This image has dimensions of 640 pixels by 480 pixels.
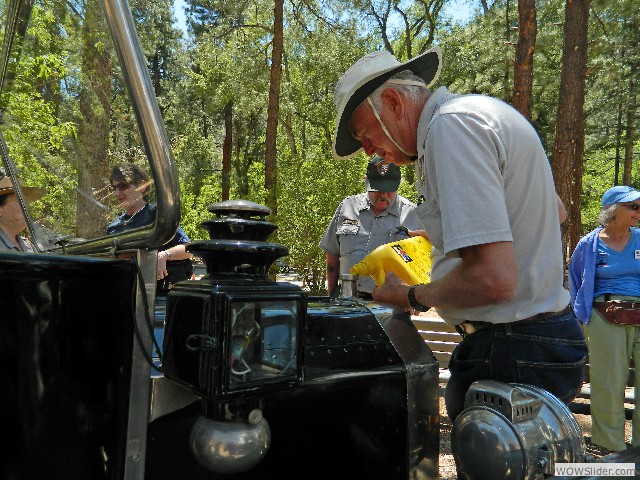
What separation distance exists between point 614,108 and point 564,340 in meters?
23.9

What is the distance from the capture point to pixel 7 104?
4.88 ft

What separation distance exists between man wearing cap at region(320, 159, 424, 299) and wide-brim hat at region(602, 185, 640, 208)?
1.62 metres

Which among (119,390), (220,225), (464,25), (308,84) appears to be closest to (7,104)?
(220,225)

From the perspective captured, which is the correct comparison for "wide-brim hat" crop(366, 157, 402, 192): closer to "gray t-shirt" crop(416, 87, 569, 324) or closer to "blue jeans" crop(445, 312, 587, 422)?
"gray t-shirt" crop(416, 87, 569, 324)

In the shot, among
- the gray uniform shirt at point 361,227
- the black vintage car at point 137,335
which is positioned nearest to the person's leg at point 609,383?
the gray uniform shirt at point 361,227

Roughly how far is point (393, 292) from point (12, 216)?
4.02 ft

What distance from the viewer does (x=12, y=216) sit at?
177 centimetres

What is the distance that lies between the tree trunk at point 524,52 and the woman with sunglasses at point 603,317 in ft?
19.7

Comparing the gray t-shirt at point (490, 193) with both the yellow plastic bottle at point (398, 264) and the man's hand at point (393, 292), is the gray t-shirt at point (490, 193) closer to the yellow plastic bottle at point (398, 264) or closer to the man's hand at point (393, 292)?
the man's hand at point (393, 292)

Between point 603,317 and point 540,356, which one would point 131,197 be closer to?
point 540,356

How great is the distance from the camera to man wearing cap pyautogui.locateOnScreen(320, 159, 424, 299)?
4531mm

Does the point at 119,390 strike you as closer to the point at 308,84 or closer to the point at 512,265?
the point at 512,265

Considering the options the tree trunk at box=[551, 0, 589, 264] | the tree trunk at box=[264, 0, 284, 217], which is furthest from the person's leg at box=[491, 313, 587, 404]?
the tree trunk at box=[264, 0, 284, 217]

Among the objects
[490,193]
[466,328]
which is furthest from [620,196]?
[490,193]
